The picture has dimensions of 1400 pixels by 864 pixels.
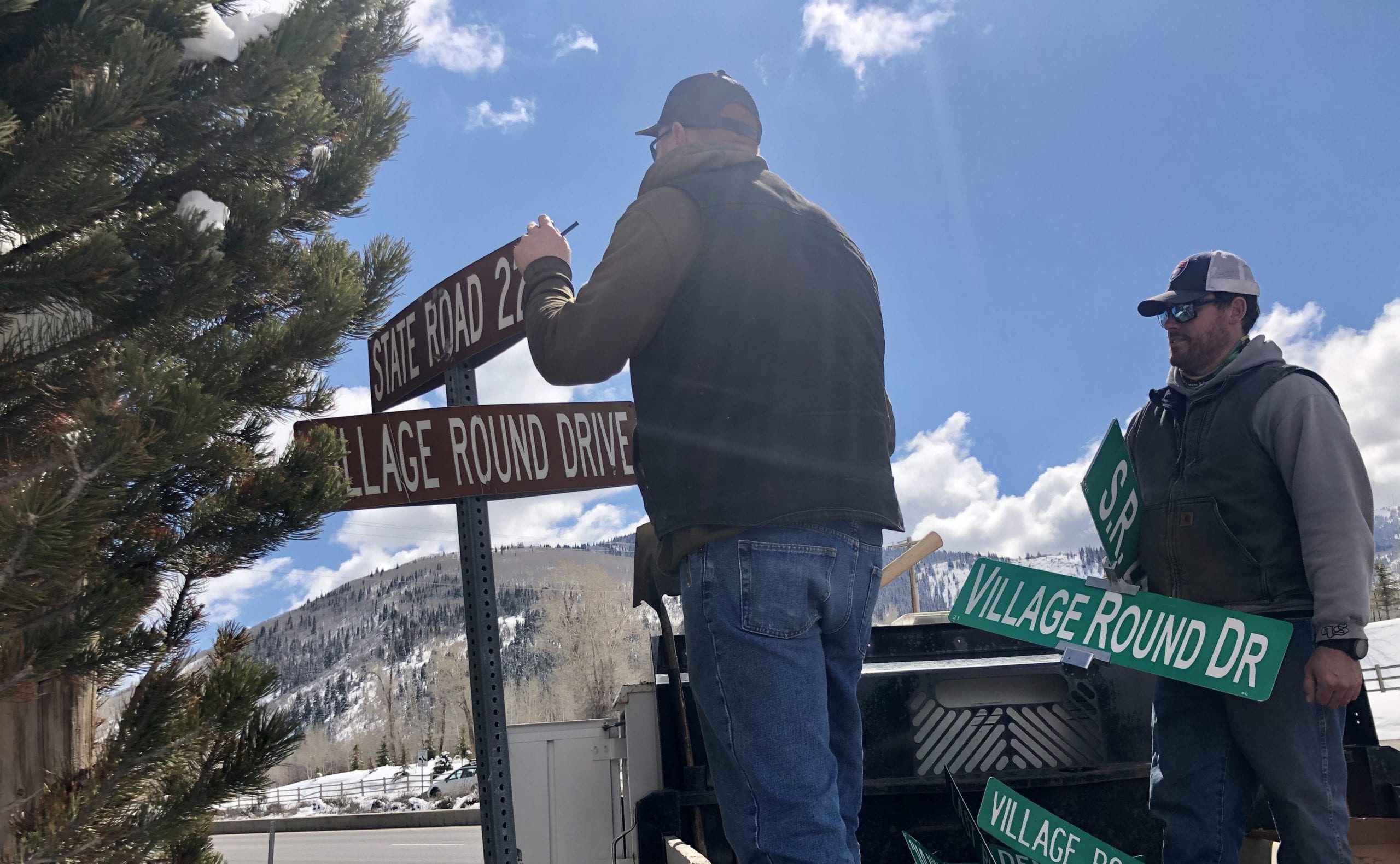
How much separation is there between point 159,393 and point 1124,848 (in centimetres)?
295

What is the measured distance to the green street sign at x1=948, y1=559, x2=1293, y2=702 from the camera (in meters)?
2.35

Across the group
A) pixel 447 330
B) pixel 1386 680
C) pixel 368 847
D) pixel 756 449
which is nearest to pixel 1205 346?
pixel 756 449

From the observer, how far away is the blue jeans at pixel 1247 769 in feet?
7.72

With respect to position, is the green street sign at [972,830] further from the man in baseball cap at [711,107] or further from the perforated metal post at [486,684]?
the man in baseball cap at [711,107]

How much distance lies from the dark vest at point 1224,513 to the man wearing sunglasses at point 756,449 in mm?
1378

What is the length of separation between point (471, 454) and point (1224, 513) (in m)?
2.10

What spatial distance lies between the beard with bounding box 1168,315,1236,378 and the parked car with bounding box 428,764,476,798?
156ft

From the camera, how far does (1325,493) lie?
2.43 m

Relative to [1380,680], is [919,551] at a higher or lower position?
higher

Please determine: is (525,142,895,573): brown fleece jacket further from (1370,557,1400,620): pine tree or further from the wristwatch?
(1370,557,1400,620): pine tree

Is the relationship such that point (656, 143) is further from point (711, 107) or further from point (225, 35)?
point (225, 35)

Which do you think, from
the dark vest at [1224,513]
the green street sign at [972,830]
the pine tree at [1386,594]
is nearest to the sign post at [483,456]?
the green street sign at [972,830]

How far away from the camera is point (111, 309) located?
2125mm

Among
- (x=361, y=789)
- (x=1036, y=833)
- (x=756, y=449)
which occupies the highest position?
(x=756, y=449)
